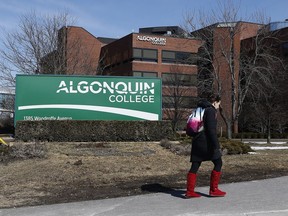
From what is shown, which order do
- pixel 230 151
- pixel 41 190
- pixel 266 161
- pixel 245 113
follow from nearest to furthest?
pixel 41 190 → pixel 266 161 → pixel 230 151 → pixel 245 113

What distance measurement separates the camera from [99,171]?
11078mm

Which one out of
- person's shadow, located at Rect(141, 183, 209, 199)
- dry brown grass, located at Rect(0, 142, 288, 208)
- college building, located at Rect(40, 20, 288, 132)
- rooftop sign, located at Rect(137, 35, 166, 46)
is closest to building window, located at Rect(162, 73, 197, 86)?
college building, located at Rect(40, 20, 288, 132)

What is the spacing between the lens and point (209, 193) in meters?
7.98

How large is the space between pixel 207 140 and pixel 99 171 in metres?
4.25

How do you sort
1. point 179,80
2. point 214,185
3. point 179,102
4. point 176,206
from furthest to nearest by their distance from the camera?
point 179,80 < point 179,102 < point 214,185 < point 176,206

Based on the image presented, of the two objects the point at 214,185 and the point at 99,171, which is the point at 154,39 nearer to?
the point at 99,171

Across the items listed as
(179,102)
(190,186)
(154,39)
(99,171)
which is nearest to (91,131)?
(99,171)

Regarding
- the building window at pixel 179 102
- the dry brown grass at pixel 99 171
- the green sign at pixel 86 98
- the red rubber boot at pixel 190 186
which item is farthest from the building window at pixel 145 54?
the red rubber boot at pixel 190 186

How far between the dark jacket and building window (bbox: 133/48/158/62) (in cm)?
5530

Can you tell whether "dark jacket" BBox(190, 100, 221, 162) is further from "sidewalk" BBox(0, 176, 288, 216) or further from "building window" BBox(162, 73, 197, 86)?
"building window" BBox(162, 73, 197, 86)

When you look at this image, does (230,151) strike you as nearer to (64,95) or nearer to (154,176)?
(154,176)

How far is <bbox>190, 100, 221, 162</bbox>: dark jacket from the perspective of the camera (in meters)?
7.52

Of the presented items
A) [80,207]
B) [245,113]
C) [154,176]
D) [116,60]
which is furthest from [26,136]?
[116,60]

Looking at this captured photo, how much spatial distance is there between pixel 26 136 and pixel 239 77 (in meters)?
17.4
